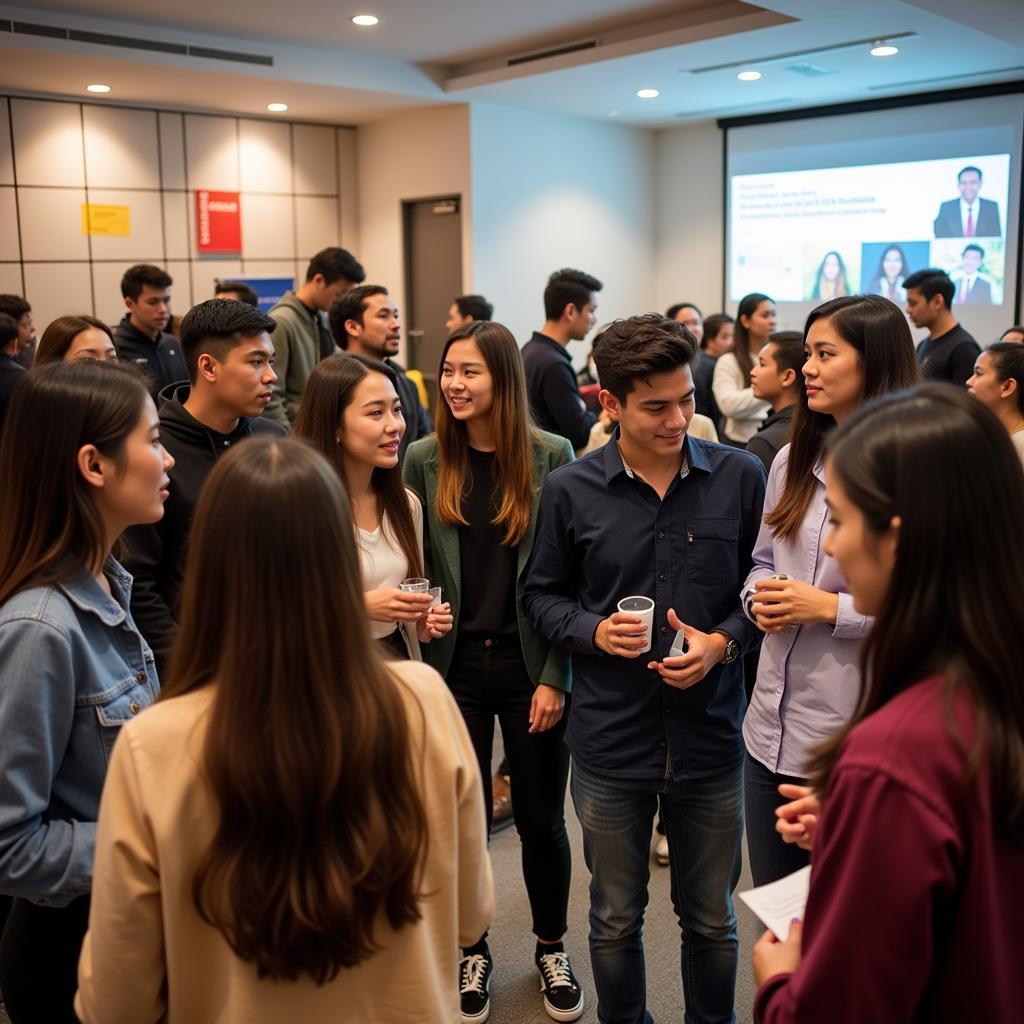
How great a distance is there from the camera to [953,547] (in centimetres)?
97

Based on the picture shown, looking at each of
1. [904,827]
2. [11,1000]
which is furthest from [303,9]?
[904,827]

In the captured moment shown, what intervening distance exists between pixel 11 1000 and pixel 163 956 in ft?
1.92

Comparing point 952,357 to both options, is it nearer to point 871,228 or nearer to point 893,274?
point 893,274

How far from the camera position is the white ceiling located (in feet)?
18.9

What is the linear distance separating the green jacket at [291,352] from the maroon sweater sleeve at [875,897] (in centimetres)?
403

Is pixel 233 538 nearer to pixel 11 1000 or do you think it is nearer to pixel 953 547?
pixel 953 547

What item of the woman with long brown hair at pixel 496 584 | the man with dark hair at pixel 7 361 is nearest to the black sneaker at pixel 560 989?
the woman with long brown hair at pixel 496 584

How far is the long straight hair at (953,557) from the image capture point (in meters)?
0.95

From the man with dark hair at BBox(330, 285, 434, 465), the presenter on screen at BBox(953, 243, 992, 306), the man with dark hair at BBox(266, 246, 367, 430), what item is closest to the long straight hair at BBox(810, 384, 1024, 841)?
the man with dark hair at BBox(330, 285, 434, 465)

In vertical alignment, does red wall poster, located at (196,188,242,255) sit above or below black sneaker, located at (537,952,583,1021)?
above

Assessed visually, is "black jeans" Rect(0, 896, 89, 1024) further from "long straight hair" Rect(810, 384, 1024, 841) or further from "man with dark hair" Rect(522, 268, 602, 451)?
"man with dark hair" Rect(522, 268, 602, 451)

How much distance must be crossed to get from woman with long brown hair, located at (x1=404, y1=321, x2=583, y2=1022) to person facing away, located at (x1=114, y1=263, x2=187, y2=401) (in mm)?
3666

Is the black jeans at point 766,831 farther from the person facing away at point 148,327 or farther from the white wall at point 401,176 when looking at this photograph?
the white wall at point 401,176

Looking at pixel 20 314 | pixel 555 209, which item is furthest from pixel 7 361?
pixel 555 209
